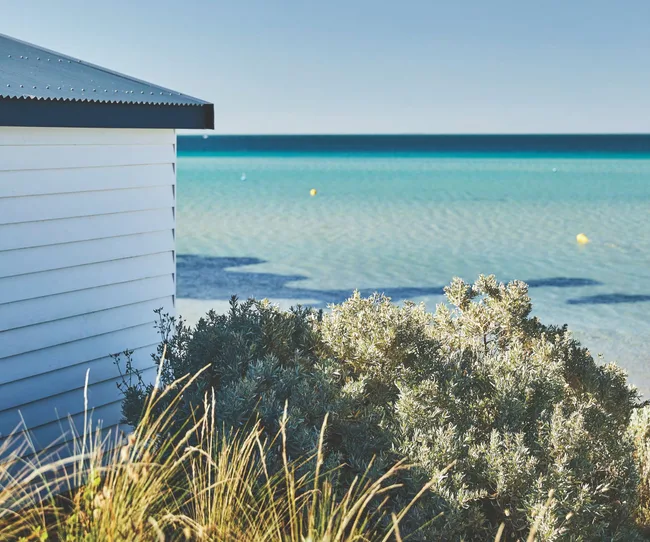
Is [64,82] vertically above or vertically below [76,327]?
above

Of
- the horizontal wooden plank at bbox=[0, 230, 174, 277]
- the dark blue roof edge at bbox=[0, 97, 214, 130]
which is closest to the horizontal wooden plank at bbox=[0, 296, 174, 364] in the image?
the horizontal wooden plank at bbox=[0, 230, 174, 277]

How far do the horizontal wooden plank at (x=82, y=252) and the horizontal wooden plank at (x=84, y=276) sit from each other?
3cm

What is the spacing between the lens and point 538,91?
5588 cm

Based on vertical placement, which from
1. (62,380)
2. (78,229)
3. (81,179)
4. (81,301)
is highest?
(81,179)

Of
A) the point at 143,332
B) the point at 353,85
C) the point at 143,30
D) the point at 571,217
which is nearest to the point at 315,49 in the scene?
the point at 353,85

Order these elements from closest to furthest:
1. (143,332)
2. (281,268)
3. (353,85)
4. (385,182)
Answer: (143,332) < (281,268) < (385,182) < (353,85)

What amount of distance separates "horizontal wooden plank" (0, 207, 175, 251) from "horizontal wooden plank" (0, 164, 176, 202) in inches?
6.6

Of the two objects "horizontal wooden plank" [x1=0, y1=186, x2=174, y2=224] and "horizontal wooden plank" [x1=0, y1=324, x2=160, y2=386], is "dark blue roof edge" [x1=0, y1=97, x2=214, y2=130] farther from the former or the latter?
"horizontal wooden plank" [x1=0, y1=324, x2=160, y2=386]

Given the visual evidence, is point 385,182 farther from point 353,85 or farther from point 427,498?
point 427,498

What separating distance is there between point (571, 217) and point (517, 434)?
2103 centimetres

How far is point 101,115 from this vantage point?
409 cm

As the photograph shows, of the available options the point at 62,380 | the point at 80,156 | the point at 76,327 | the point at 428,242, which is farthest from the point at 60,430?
the point at 428,242

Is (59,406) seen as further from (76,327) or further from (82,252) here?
(82,252)

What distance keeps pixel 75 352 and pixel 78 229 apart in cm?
72
